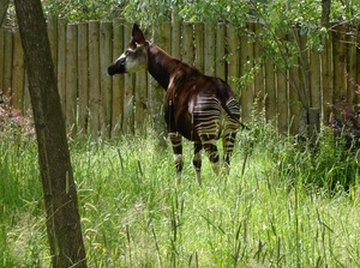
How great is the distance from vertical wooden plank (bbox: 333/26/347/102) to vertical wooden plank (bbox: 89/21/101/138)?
3113mm

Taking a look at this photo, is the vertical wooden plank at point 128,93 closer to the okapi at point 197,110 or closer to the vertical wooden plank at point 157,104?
the vertical wooden plank at point 157,104

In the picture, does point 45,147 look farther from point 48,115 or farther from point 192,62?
point 192,62

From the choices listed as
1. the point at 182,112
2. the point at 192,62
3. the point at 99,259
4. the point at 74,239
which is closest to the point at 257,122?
the point at 192,62

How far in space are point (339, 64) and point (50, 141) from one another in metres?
7.37

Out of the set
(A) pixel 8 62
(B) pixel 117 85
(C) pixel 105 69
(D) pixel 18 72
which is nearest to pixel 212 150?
(B) pixel 117 85

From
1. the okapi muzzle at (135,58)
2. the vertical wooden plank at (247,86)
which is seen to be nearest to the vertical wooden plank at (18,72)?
the vertical wooden plank at (247,86)

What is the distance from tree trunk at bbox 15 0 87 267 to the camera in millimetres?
3734

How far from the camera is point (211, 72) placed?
10797mm

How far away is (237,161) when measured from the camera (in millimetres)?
7984

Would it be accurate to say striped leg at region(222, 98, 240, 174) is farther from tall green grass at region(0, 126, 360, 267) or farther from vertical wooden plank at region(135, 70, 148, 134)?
vertical wooden plank at region(135, 70, 148, 134)

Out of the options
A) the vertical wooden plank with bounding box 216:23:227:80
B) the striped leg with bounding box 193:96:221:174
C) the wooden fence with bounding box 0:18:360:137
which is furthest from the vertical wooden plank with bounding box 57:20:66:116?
the striped leg with bounding box 193:96:221:174

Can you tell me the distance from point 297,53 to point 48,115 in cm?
601

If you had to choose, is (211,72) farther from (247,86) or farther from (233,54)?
(247,86)

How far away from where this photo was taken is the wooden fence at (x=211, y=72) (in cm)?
1055
